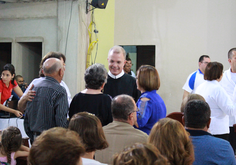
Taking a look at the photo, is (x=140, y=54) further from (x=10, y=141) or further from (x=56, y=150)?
(x=56, y=150)

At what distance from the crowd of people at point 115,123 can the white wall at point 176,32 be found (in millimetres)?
3356

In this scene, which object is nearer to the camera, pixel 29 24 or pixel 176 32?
pixel 29 24

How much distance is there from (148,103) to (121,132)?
61 cm

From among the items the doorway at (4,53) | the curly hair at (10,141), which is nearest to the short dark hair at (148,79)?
the curly hair at (10,141)

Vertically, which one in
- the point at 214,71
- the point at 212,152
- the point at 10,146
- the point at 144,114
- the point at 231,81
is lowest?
the point at 10,146

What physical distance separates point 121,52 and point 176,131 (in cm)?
178

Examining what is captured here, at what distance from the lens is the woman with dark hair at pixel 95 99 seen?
2217 millimetres

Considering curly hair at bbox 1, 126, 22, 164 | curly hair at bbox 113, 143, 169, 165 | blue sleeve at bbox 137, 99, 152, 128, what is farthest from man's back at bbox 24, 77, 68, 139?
curly hair at bbox 113, 143, 169, 165

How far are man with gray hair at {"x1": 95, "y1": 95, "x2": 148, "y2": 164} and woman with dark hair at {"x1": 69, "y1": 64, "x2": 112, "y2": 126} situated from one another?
30 centimetres

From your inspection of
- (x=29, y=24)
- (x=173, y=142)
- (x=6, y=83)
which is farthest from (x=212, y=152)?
(x=29, y=24)

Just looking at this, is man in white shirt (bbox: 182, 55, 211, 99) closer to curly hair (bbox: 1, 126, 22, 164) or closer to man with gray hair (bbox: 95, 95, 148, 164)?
man with gray hair (bbox: 95, 95, 148, 164)

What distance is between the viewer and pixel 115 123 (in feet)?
6.24

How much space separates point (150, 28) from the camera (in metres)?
6.66

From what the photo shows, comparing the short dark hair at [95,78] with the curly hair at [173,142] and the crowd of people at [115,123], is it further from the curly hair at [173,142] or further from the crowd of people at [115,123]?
the curly hair at [173,142]
